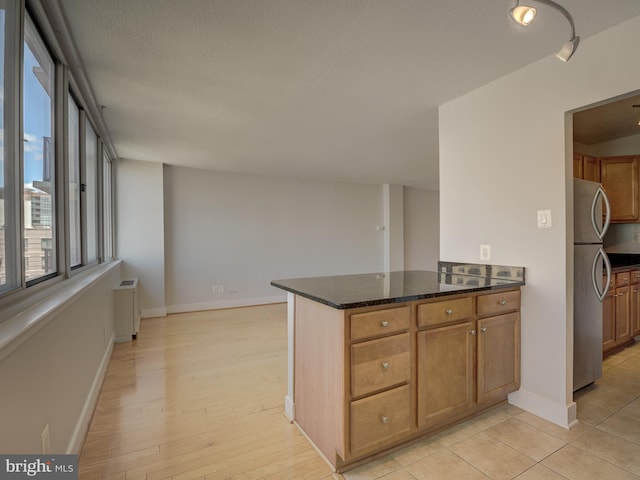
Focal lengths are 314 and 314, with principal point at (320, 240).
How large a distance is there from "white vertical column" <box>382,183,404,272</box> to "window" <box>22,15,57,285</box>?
582cm

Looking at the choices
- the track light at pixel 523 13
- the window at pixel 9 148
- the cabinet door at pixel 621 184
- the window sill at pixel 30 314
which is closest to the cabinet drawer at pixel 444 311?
the track light at pixel 523 13

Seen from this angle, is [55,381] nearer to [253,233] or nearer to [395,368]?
[395,368]

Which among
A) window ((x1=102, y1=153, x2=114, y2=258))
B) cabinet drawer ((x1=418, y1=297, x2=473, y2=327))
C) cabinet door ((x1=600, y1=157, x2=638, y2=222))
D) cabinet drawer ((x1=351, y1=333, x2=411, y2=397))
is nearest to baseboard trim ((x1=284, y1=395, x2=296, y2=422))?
cabinet drawer ((x1=351, y1=333, x2=411, y2=397))

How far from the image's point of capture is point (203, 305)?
531 centimetres

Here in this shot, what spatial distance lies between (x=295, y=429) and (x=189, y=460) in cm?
62

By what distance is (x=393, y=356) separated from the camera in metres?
1.65

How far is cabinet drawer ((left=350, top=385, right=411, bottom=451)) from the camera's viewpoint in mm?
1546

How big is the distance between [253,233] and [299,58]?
396cm

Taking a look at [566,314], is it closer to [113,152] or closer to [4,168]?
[4,168]

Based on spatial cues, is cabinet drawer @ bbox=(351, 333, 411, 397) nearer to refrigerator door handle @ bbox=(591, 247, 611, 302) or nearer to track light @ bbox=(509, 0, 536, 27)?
track light @ bbox=(509, 0, 536, 27)

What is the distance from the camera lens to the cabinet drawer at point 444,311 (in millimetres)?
1768

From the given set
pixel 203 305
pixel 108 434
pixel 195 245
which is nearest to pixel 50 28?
pixel 108 434

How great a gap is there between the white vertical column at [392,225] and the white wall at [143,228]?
4.42m

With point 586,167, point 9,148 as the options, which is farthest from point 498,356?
point 9,148
